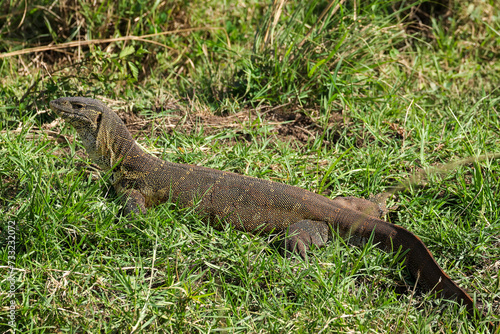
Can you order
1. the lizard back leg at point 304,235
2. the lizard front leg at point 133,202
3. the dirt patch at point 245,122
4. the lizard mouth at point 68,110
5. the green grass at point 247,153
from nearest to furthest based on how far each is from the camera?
1. the green grass at point 247,153
2. the lizard back leg at point 304,235
3. the lizard front leg at point 133,202
4. the lizard mouth at point 68,110
5. the dirt patch at point 245,122

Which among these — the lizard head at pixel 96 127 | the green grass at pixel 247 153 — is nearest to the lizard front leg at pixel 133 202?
the green grass at pixel 247 153

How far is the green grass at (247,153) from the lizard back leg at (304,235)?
0.45ft

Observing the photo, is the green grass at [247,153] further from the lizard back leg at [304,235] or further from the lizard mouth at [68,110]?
the lizard mouth at [68,110]

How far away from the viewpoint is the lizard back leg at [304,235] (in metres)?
3.96

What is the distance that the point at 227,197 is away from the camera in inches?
165

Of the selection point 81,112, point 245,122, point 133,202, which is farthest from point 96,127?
point 245,122

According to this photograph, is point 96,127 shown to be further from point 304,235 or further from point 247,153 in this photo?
point 304,235

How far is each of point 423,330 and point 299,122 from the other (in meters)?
3.07

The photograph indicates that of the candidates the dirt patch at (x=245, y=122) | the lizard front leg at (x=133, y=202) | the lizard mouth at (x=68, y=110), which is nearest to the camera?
→ the lizard front leg at (x=133, y=202)

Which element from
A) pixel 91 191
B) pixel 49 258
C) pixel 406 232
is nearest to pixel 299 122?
pixel 406 232

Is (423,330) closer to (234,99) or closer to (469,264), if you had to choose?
(469,264)

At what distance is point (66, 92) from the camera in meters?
5.71

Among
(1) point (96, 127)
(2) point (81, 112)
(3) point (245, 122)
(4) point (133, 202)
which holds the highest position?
(2) point (81, 112)

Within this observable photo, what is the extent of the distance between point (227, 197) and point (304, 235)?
2.45 ft
